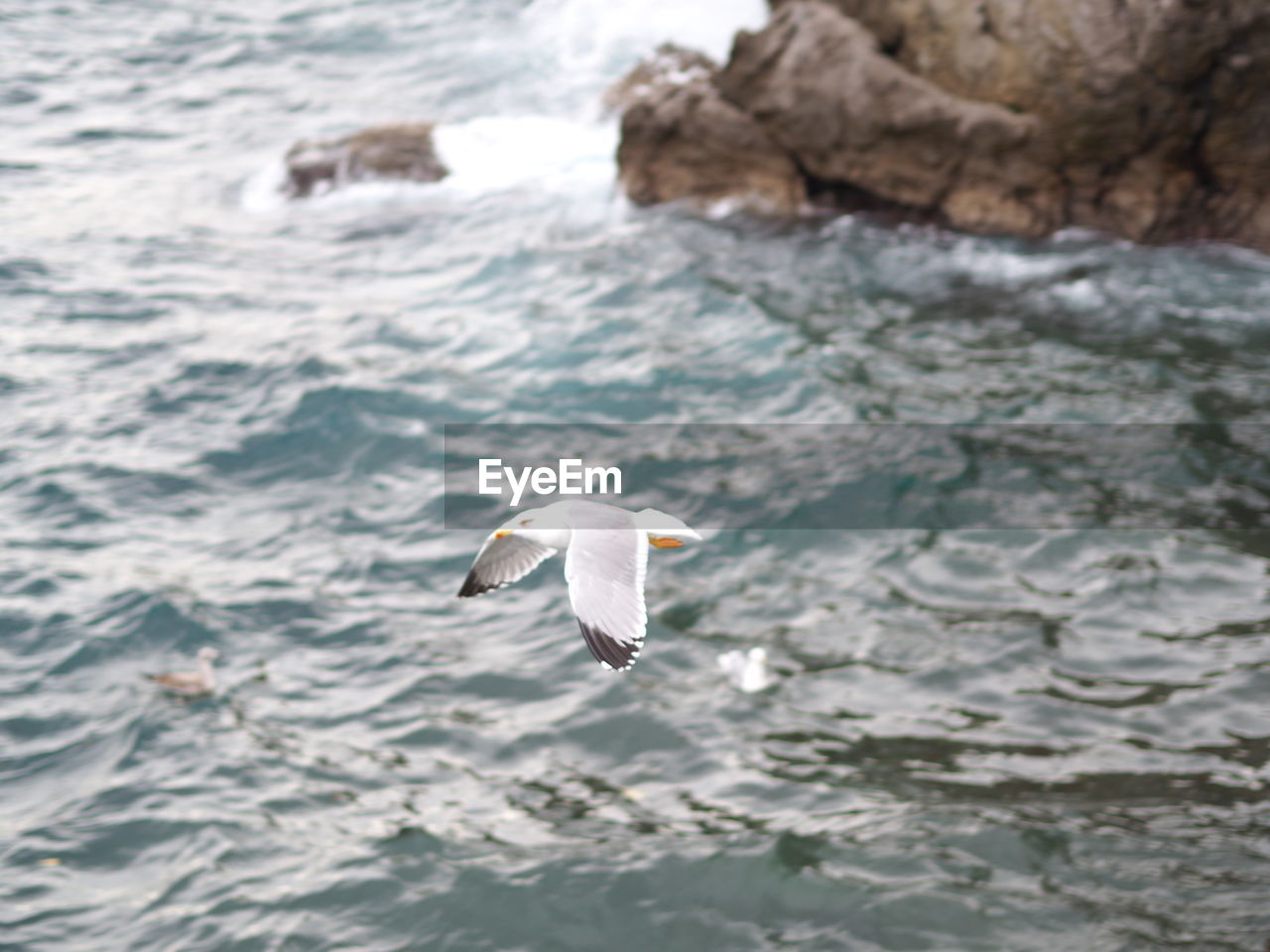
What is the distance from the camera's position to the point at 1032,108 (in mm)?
11141

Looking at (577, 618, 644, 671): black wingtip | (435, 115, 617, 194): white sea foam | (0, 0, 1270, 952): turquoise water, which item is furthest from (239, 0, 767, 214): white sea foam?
(577, 618, 644, 671): black wingtip

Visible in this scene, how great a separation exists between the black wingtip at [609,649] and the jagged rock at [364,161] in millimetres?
11235

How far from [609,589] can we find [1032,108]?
8253 mm

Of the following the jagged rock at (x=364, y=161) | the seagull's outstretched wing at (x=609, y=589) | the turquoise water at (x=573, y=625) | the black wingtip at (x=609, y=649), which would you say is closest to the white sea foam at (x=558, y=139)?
the jagged rock at (x=364, y=161)

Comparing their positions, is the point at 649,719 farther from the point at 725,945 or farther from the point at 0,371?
the point at 0,371

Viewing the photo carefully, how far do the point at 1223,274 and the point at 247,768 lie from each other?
27.5ft

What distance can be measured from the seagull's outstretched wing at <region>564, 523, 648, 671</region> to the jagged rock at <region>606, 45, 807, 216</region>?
7921 mm

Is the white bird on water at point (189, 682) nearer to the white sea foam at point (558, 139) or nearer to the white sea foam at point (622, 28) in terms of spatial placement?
the white sea foam at point (558, 139)

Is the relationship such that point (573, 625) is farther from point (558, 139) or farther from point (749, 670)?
point (558, 139)

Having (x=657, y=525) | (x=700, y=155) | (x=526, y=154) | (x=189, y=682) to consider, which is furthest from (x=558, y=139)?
(x=657, y=525)

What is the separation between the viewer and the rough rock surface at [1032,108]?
10.6 meters

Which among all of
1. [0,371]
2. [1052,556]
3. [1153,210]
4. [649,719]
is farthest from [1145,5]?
[0,371]

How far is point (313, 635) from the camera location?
8.04 meters

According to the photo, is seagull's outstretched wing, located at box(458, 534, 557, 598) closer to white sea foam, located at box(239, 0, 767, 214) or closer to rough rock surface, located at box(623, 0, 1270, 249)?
rough rock surface, located at box(623, 0, 1270, 249)
